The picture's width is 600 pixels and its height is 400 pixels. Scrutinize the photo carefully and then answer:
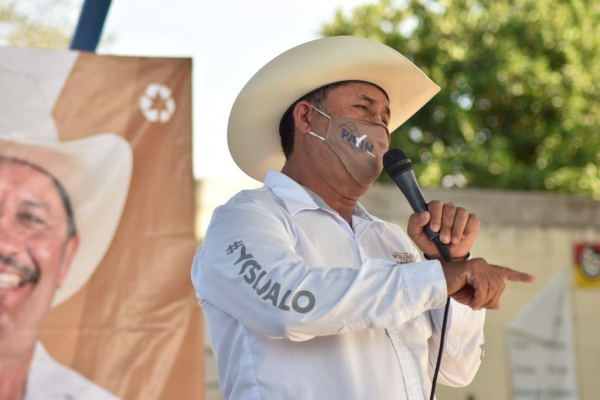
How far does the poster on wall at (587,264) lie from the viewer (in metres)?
7.29

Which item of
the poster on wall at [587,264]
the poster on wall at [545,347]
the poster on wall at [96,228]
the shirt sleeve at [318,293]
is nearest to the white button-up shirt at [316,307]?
the shirt sleeve at [318,293]

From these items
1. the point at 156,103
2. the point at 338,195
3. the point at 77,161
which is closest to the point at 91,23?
the point at 156,103

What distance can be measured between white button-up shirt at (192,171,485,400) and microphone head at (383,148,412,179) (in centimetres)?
22

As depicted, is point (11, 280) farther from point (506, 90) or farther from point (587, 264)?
point (506, 90)

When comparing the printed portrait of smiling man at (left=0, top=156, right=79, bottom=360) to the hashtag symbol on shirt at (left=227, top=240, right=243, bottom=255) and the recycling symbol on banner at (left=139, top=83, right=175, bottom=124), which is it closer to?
the recycling symbol on banner at (left=139, top=83, right=175, bottom=124)

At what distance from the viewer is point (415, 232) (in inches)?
86.0

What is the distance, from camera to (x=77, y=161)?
3719mm

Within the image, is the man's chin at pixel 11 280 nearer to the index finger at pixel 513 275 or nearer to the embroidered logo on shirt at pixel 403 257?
the embroidered logo on shirt at pixel 403 257

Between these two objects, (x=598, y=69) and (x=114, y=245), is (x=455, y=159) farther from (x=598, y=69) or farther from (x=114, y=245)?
(x=114, y=245)

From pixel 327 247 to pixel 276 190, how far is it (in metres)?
0.24

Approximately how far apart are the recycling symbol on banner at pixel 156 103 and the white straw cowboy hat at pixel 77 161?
0.17m

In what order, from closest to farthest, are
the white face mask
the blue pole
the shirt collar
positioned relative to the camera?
the shirt collar → the white face mask → the blue pole

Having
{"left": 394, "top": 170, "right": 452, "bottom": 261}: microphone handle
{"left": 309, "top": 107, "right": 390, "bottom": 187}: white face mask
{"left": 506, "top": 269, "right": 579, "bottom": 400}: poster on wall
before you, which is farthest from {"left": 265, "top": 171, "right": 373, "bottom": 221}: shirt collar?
{"left": 506, "top": 269, "right": 579, "bottom": 400}: poster on wall

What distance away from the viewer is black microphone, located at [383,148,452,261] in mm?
2164
